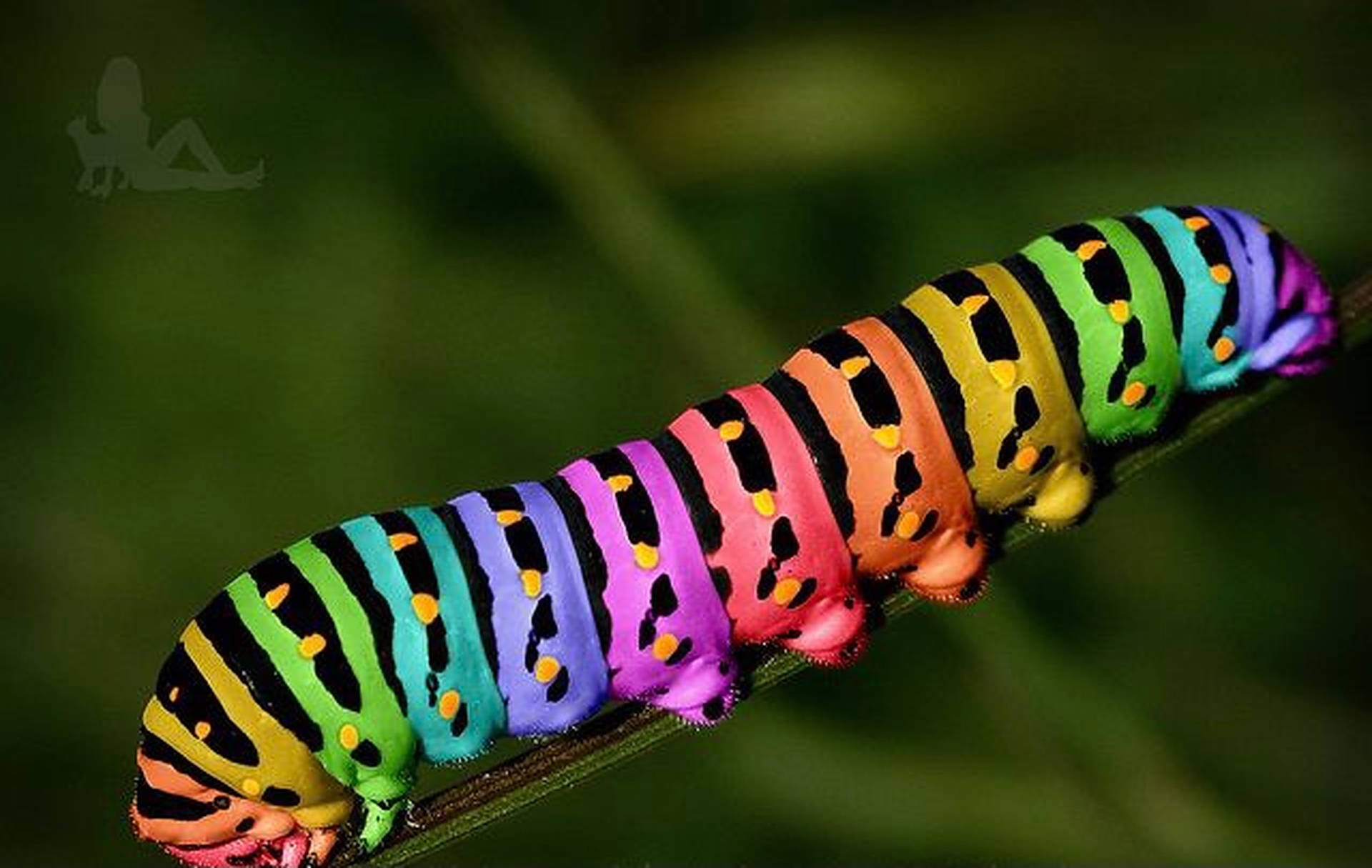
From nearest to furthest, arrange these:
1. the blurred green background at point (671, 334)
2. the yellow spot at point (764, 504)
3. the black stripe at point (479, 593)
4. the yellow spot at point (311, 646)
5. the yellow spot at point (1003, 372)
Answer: the yellow spot at point (311, 646), the black stripe at point (479, 593), the yellow spot at point (764, 504), the yellow spot at point (1003, 372), the blurred green background at point (671, 334)

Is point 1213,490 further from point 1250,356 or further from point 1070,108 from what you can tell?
point 1250,356

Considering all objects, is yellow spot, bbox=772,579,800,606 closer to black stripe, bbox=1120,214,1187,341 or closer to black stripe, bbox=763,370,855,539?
black stripe, bbox=763,370,855,539

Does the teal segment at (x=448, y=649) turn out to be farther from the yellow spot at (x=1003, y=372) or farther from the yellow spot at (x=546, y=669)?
the yellow spot at (x=1003, y=372)

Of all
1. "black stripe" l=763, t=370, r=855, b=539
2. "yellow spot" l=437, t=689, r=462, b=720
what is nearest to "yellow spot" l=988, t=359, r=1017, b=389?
"black stripe" l=763, t=370, r=855, b=539

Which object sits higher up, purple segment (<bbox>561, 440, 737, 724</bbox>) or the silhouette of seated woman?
the silhouette of seated woman

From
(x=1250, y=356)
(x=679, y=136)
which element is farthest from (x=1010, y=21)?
(x=1250, y=356)

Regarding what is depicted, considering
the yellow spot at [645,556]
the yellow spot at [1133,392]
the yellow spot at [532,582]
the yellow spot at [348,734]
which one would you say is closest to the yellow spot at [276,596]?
the yellow spot at [348,734]
